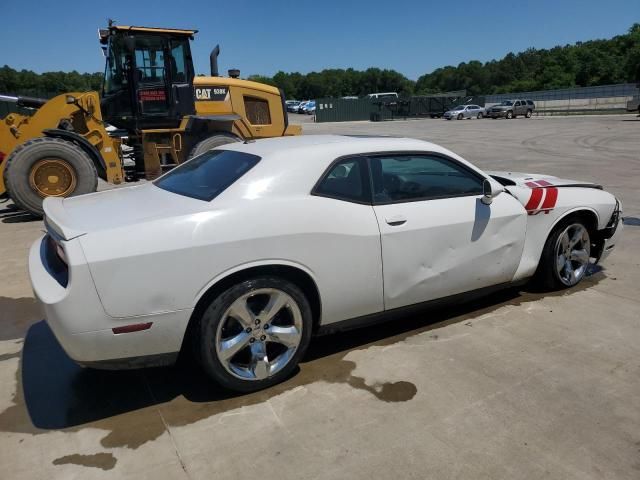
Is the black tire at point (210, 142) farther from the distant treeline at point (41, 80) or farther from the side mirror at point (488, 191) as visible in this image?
the distant treeline at point (41, 80)

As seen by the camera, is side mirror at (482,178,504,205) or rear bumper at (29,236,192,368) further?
side mirror at (482,178,504,205)

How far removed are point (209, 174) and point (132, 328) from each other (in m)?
1.26

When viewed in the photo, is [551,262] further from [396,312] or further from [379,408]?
[379,408]

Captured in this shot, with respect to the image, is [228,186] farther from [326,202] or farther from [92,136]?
[92,136]

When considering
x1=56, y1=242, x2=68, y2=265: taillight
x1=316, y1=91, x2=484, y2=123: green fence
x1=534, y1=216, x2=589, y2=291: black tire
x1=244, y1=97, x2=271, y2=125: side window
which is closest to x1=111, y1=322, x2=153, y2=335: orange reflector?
x1=56, y1=242, x2=68, y2=265: taillight

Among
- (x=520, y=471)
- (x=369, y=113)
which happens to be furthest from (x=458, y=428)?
(x=369, y=113)

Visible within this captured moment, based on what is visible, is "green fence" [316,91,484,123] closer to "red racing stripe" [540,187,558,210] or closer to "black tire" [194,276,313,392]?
"red racing stripe" [540,187,558,210]

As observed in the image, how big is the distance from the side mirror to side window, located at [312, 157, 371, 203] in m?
0.99

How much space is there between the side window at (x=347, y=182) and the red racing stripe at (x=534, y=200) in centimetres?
154

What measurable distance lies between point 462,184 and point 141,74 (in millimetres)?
7782

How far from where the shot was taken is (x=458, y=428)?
2783 mm

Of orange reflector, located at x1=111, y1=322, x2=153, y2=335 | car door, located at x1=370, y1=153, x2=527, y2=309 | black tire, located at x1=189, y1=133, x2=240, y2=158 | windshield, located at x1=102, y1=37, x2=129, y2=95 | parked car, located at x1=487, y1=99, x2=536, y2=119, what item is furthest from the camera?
parked car, located at x1=487, y1=99, x2=536, y2=119

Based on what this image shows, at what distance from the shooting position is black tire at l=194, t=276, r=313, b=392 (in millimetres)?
2898

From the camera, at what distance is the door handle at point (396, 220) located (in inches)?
135
